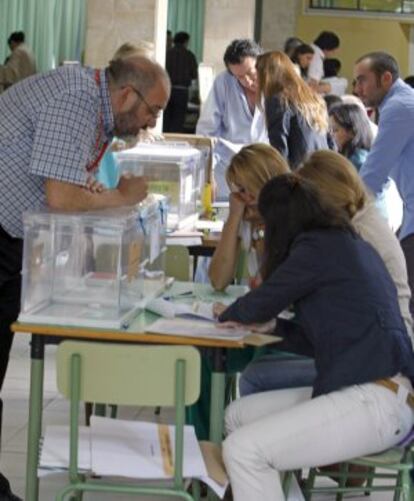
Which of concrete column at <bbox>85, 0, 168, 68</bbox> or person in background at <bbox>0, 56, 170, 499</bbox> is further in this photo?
concrete column at <bbox>85, 0, 168, 68</bbox>

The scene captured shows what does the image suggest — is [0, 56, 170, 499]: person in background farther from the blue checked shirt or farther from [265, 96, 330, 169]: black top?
[265, 96, 330, 169]: black top

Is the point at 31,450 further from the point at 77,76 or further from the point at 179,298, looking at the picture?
the point at 77,76

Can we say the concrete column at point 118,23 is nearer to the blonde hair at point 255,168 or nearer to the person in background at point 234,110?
the person in background at point 234,110

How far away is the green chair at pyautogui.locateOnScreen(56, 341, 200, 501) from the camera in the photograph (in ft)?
13.1

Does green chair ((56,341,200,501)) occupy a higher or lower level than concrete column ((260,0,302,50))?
lower

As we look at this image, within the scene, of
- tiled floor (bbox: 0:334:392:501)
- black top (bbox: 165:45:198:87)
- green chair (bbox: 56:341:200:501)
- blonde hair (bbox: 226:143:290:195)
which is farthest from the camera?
black top (bbox: 165:45:198:87)

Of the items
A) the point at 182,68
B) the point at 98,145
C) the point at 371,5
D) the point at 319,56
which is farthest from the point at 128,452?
the point at 371,5

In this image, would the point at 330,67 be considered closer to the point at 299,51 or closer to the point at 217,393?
the point at 299,51

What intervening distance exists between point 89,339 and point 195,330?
35 centimetres

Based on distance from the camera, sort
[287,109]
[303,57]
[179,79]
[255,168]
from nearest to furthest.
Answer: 1. [255,168]
2. [287,109]
3. [303,57]
4. [179,79]

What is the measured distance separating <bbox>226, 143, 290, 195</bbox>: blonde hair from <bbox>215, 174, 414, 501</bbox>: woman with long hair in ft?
2.54

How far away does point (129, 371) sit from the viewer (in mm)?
4000

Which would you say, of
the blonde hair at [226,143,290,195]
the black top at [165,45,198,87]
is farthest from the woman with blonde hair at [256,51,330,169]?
the black top at [165,45,198,87]

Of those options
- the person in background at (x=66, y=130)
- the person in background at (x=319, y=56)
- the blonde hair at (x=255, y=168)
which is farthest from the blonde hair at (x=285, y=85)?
the person in background at (x=319, y=56)
